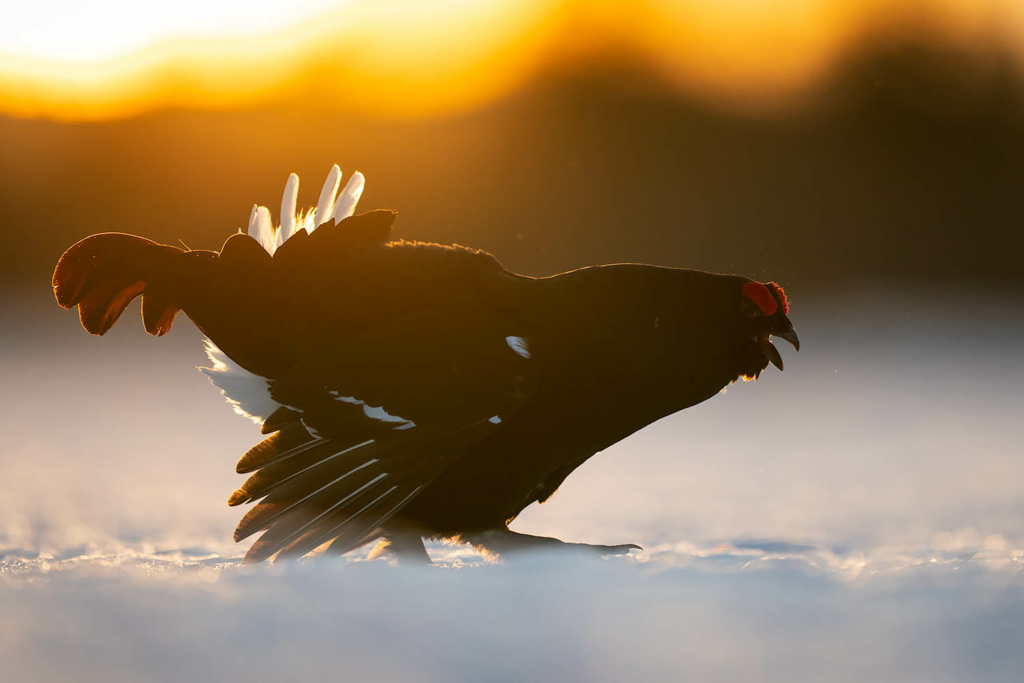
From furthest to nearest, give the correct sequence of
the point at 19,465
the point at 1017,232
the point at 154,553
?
the point at 1017,232, the point at 19,465, the point at 154,553

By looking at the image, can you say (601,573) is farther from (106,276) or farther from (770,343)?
(106,276)

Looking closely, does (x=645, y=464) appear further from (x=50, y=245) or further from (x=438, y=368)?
(x=50, y=245)

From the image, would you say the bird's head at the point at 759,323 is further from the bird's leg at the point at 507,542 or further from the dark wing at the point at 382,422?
the bird's leg at the point at 507,542

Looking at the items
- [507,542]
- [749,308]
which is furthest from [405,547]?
[749,308]

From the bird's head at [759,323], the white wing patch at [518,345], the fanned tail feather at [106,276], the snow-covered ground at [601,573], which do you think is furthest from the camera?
the fanned tail feather at [106,276]

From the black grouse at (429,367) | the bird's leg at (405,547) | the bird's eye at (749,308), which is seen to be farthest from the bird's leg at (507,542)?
the bird's eye at (749,308)

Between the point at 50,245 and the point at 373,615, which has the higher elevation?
the point at 50,245

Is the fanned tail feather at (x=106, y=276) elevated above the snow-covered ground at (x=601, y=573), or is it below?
above

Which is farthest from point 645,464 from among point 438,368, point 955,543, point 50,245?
point 50,245
